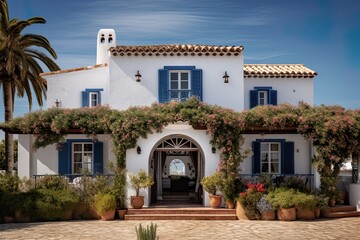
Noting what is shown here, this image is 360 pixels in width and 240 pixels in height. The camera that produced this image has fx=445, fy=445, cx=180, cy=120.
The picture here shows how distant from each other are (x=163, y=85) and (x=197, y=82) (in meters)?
1.69

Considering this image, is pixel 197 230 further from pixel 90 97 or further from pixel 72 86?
pixel 72 86

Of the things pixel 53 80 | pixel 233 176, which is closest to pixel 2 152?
pixel 53 80

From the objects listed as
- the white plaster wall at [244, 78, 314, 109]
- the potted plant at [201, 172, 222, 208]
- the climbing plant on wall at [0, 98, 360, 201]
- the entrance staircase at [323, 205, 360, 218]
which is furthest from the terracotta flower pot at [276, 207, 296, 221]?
the white plaster wall at [244, 78, 314, 109]

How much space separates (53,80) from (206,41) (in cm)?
841

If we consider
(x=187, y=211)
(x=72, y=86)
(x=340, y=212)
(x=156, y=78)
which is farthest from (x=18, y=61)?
(x=340, y=212)

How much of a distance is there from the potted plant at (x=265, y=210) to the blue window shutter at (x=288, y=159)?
4776 mm

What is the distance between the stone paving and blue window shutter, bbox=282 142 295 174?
15.5 feet

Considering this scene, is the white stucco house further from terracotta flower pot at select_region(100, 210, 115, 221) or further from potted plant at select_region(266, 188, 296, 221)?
potted plant at select_region(266, 188, 296, 221)

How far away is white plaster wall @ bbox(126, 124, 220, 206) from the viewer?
65.1 ft

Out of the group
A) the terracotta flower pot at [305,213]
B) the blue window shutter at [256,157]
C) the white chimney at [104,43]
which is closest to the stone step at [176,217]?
the terracotta flower pot at [305,213]

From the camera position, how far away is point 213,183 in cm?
1925

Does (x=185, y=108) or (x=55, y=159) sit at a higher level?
(x=185, y=108)

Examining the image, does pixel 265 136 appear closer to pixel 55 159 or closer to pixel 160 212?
pixel 160 212

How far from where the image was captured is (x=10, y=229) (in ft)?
52.8
